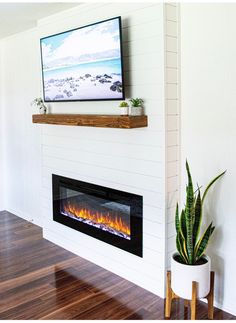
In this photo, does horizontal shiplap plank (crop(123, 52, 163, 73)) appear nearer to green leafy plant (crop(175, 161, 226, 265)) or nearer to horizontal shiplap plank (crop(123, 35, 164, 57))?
horizontal shiplap plank (crop(123, 35, 164, 57))

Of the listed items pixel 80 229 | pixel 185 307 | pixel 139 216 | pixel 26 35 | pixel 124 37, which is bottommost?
pixel 185 307

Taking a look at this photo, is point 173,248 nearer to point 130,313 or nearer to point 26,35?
point 130,313

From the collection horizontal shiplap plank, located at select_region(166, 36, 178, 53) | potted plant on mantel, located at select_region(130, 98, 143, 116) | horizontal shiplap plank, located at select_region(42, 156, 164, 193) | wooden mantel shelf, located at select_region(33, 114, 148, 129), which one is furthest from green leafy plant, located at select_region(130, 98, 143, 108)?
horizontal shiplap plank, located at select_region(42, 156, 164, 193)

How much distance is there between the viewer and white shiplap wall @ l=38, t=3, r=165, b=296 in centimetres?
277

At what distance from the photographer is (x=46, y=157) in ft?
13.4

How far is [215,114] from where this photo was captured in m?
2.58

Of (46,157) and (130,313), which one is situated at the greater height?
(46,157)

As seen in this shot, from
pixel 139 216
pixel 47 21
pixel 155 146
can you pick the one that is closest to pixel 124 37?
pixel 155 146

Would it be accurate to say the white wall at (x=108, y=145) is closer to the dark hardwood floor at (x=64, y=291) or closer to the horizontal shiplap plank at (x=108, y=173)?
the horizontal shiplap plank at (x=108, y=173)

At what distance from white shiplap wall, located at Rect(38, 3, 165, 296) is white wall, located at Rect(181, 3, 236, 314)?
214 mm

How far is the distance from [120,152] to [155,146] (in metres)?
0.42

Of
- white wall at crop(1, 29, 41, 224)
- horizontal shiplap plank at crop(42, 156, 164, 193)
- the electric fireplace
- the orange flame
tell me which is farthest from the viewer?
white wall at crop(1, 29, 41, 224)

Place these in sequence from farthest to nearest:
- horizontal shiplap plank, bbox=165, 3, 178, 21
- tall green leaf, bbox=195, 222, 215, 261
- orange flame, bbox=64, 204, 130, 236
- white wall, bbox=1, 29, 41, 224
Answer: white wall, bbox=1, 29, 41, 224 → orange flame, bbox=64, 204, 130, 236 → horizontal shiplap plank, bbox=165, 3, 178, 21 → tall green leaf, bbox=195, 222, 215, 261

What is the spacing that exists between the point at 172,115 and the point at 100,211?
4.04 feet
